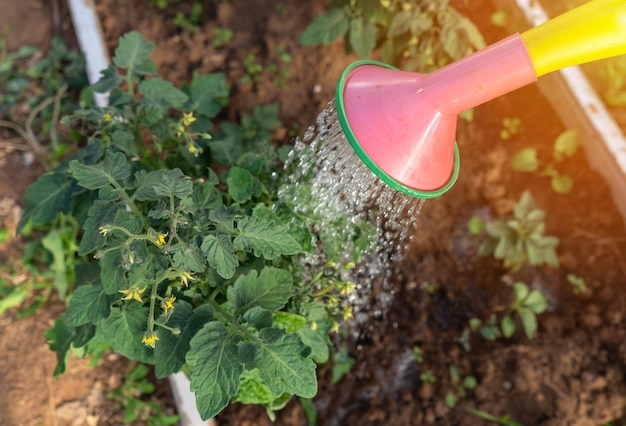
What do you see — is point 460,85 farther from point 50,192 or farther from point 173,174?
point 50,192

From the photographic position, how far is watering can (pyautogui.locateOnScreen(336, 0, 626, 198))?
89 cm

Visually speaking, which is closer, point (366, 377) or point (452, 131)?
point (452, 131)

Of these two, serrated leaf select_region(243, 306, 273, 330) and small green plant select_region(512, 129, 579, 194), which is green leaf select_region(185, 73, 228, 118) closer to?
serrated leaf select_region(243, 306, 273, 330)

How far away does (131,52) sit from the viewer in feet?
4.68

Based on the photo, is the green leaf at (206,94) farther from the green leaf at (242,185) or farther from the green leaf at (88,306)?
the green leaf at (88,306)

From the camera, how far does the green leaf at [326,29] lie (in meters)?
1.75

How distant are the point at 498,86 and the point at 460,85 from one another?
7 cm

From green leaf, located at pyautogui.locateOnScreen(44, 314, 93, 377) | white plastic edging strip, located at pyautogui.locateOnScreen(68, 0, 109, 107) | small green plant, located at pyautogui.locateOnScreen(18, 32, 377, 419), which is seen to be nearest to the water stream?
small green plant, located at pyautogui.locateOnScreen(18, 32, 377, 419)

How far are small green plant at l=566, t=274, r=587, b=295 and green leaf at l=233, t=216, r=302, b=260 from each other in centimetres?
129

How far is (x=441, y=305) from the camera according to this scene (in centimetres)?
191

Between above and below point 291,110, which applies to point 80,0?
above

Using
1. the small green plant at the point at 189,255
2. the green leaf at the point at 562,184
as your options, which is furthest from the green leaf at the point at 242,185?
the green leaf at the point at 562,184

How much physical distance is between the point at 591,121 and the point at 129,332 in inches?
66.7

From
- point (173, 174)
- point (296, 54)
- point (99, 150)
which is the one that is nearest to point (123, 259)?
point (173, 174)
